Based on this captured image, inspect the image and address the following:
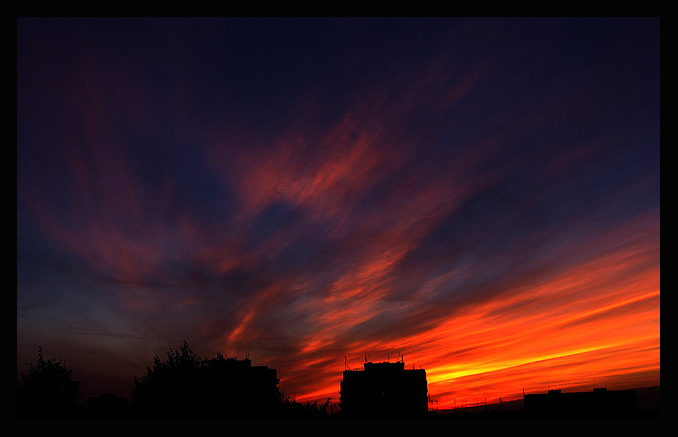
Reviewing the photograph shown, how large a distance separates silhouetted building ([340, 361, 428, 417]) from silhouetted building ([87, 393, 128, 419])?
44.9 metres

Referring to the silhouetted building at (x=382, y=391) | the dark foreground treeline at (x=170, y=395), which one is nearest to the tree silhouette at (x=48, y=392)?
the dark foreground treeline at (x=170, y=395)

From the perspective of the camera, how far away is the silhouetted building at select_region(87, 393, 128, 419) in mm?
76938

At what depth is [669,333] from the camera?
14.3 meters

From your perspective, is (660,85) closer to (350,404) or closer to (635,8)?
(635,8)

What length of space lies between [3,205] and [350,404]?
105m

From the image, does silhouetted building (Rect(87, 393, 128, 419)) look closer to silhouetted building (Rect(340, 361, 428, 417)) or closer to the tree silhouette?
the tree silhouette

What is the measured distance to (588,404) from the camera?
88625mm

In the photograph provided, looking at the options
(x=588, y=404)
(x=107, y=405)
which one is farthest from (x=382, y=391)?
(x=107, y=405)

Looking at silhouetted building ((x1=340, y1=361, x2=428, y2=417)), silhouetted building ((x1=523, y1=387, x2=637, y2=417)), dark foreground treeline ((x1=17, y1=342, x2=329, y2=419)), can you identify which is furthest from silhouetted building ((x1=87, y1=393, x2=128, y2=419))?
silhouetted building ((x1=523, y1=387, x2=637, y2=417))

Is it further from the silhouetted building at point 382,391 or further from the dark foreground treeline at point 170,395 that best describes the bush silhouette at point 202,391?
the silhouetted building at point 382,391

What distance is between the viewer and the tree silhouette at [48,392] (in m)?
75.6

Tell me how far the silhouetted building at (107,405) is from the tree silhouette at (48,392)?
2.41m

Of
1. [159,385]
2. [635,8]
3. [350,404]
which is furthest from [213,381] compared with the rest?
[635,8]

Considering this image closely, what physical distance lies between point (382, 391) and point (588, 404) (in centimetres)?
4003
